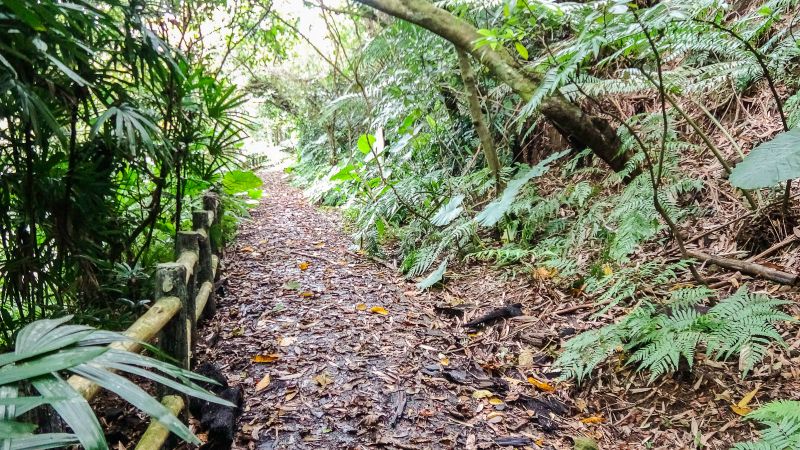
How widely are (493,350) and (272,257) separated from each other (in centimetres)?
279

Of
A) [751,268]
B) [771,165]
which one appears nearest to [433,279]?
[751,268]

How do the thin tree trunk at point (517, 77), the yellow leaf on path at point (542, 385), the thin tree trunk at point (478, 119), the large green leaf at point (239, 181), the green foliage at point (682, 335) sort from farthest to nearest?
the large green leaf at point (239, 181), the thin tree trunk at point (478, 119), the thin tree trunk at point (517, 77), the yellow leaf on path at point (542, 385), the green foliage at point (682, 335)

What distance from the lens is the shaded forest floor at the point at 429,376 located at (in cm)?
199

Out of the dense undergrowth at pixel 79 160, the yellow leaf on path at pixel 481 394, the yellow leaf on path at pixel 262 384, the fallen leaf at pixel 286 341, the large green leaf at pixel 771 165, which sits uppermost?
the dense undergrowth at pixel 79 160

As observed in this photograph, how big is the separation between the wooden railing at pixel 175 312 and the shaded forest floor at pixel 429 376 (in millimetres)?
305

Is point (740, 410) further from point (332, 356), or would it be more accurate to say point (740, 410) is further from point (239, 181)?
point (239, 181)

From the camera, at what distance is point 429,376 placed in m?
2.50

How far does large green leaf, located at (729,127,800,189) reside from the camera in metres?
1.58

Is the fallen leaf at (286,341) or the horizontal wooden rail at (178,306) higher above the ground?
the horizontal wooden rail at (178,306)

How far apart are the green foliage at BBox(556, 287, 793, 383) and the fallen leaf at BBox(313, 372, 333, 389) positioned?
4.05 feet

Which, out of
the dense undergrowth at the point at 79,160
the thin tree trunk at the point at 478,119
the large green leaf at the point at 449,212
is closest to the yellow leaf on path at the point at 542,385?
A: the large green leaf at the point at 449,212

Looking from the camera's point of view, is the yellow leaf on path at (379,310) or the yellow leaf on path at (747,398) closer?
the yellow leaf on path at (747,398)

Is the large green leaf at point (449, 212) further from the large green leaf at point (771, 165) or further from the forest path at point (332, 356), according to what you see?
the large green leaf at point (771, 165)

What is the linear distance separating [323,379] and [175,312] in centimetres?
86
